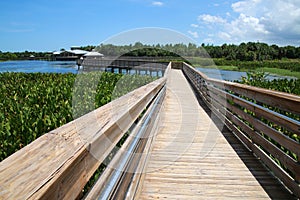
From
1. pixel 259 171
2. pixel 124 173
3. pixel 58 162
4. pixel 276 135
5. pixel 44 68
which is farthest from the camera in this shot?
pixel 44 68

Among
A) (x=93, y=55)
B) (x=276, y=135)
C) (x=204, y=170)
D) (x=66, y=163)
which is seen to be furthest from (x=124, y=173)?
(x=93, y=55)

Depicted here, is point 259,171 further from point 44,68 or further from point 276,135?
point 44,68

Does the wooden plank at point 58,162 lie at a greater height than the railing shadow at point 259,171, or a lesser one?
greater

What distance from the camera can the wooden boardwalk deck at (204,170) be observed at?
9.97 feet

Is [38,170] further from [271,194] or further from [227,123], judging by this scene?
[227,123]

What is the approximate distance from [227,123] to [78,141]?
5595 millimetres

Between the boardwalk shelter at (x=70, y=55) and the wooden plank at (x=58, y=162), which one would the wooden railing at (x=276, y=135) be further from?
the boardwalk shelter at (x=70, y=55)

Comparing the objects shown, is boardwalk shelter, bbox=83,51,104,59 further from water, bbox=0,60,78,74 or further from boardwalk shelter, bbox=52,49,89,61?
boardwalk shelter, bbox=52,49,89,61

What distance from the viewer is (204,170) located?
370 cm

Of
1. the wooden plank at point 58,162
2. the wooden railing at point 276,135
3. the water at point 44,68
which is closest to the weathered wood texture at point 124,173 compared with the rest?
the wooden plank at point 58,162

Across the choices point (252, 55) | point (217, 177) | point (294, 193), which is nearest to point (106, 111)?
point (217, 177)

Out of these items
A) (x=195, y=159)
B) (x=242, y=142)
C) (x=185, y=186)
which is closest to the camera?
(x=185, y=186)

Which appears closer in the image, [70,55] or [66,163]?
[66,163]

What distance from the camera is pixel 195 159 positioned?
A: 4.12 m
